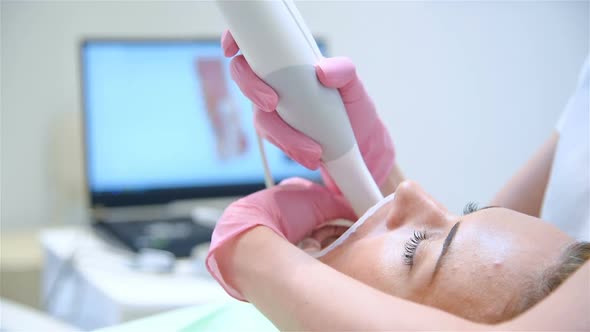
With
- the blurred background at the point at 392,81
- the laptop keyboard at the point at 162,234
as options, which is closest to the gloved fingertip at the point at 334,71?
the laptop keyboard at the point at 162,234

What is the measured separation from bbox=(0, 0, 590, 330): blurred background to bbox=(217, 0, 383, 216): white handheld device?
114 cm

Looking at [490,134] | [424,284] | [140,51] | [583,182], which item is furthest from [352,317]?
[490,134]

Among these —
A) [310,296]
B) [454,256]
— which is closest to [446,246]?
[454,256]

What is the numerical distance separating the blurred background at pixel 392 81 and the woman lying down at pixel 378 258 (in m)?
1.11

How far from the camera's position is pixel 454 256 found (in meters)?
0.66

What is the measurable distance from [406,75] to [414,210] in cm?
173

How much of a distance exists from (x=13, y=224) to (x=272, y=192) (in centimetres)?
142

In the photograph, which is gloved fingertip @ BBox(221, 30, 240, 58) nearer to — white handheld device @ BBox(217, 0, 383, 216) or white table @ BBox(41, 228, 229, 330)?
white handheld device @ BBox(217, 0, 383, 216)

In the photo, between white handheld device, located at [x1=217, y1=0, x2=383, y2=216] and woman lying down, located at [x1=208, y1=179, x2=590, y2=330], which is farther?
white handheld device, located at [x1=217, y1=0, x2=383, y2=216]

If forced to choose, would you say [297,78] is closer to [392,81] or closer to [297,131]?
[297,131]

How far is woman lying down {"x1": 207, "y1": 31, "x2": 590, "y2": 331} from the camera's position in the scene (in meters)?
0.55

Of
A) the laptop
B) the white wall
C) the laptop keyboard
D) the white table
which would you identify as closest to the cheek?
the white table

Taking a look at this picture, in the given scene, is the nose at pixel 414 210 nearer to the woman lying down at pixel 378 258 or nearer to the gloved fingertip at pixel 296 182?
the woman lying down at pixel 378 258

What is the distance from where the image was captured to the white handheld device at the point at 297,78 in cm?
68
